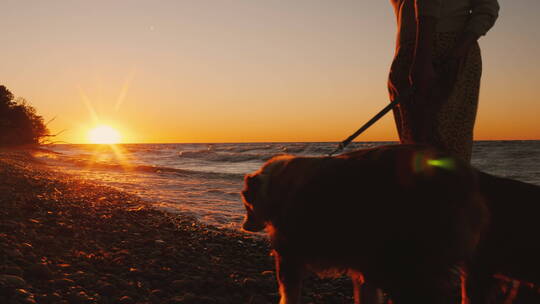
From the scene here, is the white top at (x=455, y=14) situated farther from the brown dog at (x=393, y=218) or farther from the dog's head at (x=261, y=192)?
the dog's head at (x=261, y=192)

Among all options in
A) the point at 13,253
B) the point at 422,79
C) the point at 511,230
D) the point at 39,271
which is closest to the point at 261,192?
the point at 422,79

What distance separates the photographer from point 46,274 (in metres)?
2.90

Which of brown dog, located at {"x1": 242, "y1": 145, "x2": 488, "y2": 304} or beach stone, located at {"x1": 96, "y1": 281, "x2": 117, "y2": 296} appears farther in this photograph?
beach stone, located at {"x1": 96, "y1": 281, "x2": 117, "y2": 296}

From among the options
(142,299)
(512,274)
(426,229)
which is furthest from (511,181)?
(142,299)

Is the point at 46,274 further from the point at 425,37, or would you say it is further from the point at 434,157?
the point at 425,37

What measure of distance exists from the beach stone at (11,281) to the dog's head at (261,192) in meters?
1.82

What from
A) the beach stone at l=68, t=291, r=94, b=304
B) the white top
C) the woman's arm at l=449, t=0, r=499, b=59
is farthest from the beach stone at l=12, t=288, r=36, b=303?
the woman's arm at l=449, t=0, r=499, b=59

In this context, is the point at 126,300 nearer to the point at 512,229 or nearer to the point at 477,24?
the point at 512,229

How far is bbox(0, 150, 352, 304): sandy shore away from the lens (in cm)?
283

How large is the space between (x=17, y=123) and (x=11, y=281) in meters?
43.2

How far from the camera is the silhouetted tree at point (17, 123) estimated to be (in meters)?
35.6

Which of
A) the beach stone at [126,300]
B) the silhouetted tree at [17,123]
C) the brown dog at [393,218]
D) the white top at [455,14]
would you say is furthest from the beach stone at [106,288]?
the silhouetted tree at [17,123]

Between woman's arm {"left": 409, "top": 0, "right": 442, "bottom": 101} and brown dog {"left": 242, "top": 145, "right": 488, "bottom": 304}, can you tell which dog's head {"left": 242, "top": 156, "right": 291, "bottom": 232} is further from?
woman's arm {"left": 409, "top": 0, "right": 442, "bottom": 101}

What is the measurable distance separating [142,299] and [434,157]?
8.24 ft
